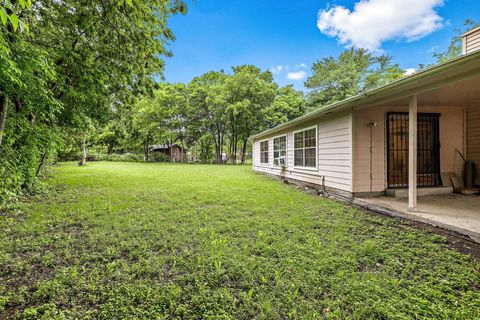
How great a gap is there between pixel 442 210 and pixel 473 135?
11.0 ft

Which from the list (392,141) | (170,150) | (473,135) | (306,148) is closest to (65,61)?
(306,148)

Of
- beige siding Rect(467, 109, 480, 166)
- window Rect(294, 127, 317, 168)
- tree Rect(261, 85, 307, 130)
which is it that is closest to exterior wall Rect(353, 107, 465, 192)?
beige siding Rect(467, 109, 480, 166)

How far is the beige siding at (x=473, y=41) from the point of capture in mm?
6180

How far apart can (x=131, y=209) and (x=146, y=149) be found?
2408cm

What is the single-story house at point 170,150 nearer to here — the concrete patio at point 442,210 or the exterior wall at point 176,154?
the exterior wall at point 176,154

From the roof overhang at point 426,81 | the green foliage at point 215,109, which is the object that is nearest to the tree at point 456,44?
the green foliage at point 215,109

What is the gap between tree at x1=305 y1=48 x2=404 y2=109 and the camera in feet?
71.9

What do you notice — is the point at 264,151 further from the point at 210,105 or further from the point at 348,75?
the point at 348,75

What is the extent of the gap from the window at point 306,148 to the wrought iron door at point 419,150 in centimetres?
209

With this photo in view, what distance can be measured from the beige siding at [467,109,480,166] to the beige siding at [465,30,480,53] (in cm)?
Result: 190

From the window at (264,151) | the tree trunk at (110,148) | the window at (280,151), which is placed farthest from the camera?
the tree trunk at (110,148)

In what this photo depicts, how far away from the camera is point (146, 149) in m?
27.2

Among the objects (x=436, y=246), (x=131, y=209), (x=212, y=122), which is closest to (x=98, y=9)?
(x=131, y=209)

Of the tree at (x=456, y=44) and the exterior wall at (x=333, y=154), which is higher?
the tree at (x=456, y=44)
